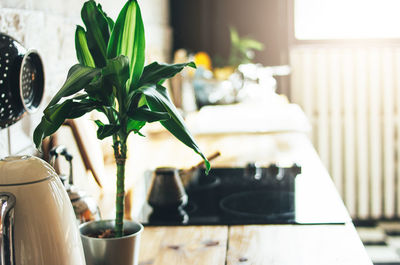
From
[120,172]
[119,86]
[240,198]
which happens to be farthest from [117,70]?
[240,198]

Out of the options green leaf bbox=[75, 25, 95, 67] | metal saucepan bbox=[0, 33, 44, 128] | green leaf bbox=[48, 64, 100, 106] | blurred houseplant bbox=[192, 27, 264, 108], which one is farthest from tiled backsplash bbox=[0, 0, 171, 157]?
blurred houseplant bbox=[192, 27, 264, 108]

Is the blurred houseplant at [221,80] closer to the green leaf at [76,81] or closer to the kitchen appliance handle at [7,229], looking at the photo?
the green leaf at [76,81]

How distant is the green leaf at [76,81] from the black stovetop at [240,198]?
64 cm

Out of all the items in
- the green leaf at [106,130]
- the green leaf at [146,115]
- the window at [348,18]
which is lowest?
the green leaf at [106,130]

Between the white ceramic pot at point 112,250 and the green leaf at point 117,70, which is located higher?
the green leaf at point 117,70

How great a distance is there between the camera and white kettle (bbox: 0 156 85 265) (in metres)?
0.71

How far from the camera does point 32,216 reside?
0.74 metres

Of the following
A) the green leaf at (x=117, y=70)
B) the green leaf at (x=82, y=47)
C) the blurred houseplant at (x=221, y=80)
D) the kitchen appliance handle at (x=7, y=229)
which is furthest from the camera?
the blurred houseplant at (x=221, y=80)

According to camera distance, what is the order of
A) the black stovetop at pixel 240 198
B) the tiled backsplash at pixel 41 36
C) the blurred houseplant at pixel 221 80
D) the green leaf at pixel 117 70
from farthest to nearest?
the blurred houseplant at pixel 221 80 < the black stovetop at pixel 240 198 < the tiled backsplash at pixel 41 36 < the green leaf at pixel 117 70

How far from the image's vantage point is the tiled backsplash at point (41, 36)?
1.12 metres

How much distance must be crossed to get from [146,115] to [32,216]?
0.77 feet

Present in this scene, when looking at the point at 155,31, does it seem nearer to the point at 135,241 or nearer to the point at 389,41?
the point at 389,41

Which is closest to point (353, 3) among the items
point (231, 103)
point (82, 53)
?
point (231, 103)

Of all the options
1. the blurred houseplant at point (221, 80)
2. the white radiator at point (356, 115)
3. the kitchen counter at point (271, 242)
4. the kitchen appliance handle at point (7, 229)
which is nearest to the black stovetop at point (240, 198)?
the kitchen counter at point (271, 242)
